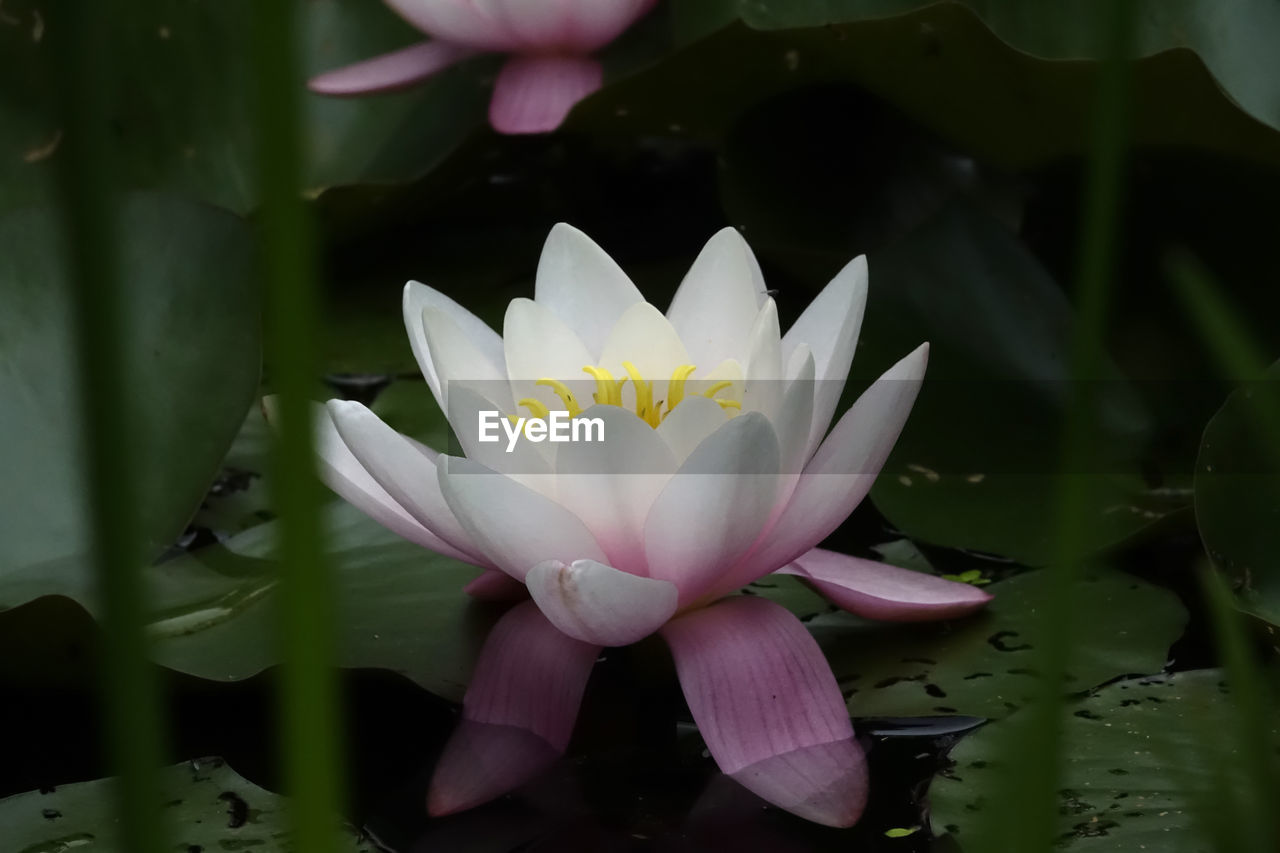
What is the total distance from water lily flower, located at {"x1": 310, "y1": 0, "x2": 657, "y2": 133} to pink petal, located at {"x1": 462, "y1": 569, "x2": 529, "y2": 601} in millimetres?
503

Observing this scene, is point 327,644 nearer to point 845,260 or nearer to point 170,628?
point 170,628

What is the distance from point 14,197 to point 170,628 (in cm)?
58

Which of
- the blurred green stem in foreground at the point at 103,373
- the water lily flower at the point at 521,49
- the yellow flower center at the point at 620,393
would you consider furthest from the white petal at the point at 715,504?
the water lily flower at the point at 521,49

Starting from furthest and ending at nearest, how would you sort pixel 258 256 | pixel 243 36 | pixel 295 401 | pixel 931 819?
pixel 243 36
pixel 258 256
pixel 931 819
pixel 295 401

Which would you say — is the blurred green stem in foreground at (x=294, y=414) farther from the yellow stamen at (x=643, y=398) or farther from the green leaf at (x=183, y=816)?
the yellow stamen at (x=643, y=398)

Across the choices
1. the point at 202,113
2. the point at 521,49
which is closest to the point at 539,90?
the point at 521,49

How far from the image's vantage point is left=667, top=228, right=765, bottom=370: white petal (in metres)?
0.69

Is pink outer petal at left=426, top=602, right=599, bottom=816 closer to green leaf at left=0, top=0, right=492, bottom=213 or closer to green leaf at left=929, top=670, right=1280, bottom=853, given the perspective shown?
green leaf at left=929, top=670, right=1280, bottom=853

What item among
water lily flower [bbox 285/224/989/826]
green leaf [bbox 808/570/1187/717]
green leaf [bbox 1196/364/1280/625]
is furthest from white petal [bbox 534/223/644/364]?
green leaf [bbox 1196/364/1280/625]

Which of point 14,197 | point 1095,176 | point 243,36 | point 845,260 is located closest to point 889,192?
point 845,260

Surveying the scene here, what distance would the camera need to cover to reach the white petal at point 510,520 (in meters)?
0.55

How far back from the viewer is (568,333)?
26.6 inches

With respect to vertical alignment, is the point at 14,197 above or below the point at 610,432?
above

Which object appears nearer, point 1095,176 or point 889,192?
point 1095,176
